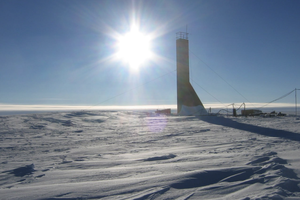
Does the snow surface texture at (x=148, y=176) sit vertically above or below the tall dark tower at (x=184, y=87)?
below

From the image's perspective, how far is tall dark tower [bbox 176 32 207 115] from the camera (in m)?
21.2

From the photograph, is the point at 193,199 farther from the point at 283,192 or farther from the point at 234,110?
the point at 234,110

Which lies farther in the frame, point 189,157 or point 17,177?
point 189,157

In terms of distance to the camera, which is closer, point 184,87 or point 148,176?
point 148,176

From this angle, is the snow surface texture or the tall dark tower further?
the tall dark tower

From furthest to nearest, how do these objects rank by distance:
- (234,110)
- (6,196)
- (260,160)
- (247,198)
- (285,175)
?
(234,110) → (260,160) → (285,175) → (6,196) → (247,198)

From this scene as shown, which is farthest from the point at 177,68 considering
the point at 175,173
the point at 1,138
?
the point at 175,173

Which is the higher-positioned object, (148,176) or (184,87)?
(184,87)

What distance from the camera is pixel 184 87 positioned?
71.8 feet

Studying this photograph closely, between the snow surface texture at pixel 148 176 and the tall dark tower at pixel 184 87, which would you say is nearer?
the snow surface texture at pixel 148 176

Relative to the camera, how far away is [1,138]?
22.5ft

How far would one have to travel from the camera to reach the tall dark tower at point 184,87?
69.7 feet

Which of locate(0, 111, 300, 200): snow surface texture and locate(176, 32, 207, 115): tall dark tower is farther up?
locate(176, 32, 207, 115): tall dark tower

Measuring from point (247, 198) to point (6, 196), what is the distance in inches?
108
